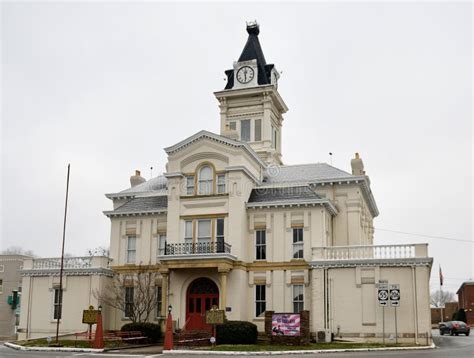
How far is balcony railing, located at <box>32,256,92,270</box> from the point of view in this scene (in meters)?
45.4

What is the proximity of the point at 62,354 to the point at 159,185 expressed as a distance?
2003cm

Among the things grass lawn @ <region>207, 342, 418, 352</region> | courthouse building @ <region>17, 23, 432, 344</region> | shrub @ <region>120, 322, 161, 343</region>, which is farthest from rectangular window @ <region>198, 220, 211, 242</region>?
grass lawn @ <region>207, 342, 418, 352</region>

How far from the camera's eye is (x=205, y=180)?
142ft

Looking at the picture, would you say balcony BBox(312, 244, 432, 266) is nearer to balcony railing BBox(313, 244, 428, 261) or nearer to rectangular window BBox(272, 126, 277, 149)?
balcony railing BBox(313, 244, 428, 261)

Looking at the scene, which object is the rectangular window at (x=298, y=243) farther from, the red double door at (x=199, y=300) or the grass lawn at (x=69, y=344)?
the grass lawn at (x=69, y=344)

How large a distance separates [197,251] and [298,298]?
6.98m

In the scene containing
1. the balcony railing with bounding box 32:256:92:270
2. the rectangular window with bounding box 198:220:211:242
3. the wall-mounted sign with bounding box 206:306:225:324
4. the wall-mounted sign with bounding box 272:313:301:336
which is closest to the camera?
the wall-mounted sign with bounding box 206:306:225:324

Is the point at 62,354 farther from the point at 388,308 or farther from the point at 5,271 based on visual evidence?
the point at 5,271

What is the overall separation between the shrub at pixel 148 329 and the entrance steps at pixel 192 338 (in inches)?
64.8

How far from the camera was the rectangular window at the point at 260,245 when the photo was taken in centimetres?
4225

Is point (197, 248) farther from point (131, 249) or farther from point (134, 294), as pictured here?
point (131, 249)

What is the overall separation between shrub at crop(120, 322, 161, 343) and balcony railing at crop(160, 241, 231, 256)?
14.9ft

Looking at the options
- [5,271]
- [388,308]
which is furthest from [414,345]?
[5,271]

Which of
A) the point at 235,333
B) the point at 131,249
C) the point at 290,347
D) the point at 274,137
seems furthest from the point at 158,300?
the point at 274,137
